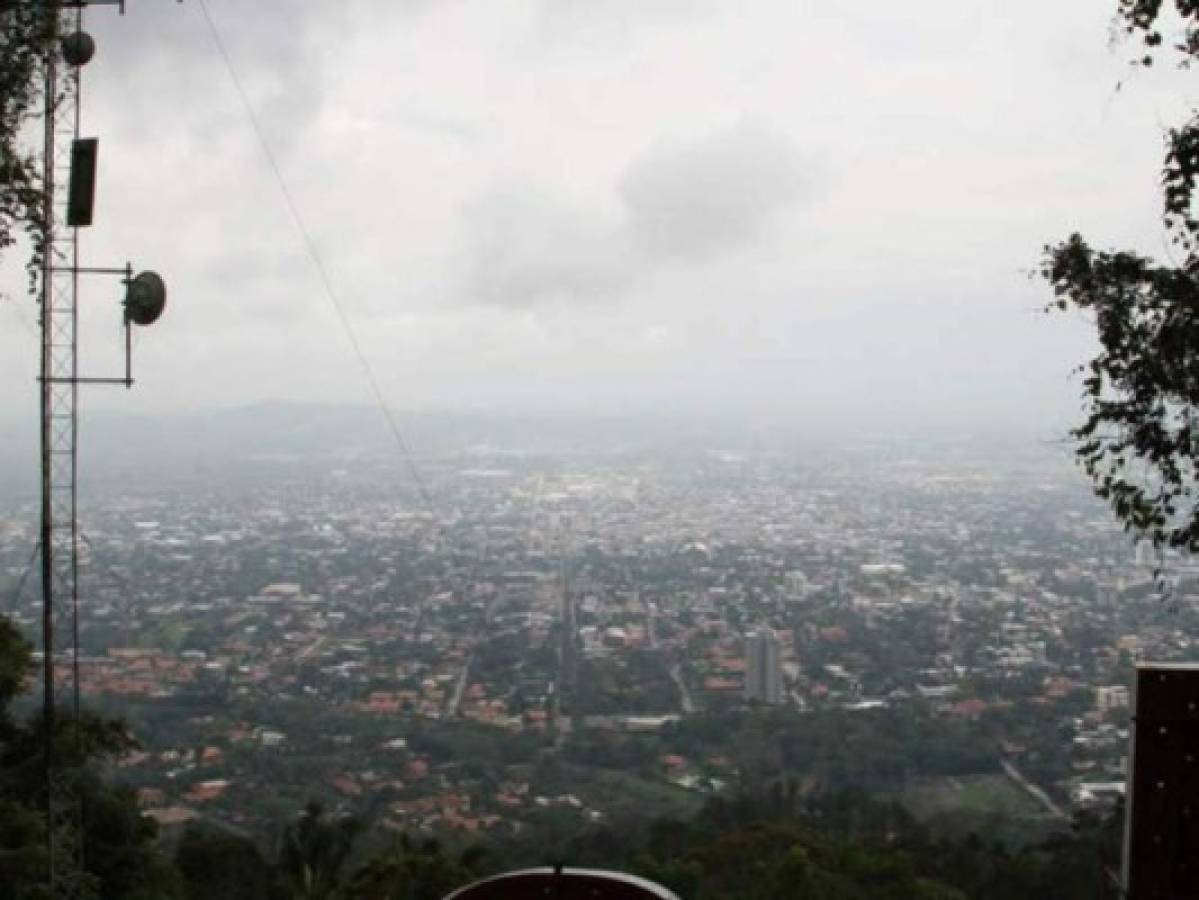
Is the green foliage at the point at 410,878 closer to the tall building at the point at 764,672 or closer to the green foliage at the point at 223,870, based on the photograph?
the green foliage at the point at 223,870

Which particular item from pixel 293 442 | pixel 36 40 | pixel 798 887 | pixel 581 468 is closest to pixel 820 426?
pixel 581 468

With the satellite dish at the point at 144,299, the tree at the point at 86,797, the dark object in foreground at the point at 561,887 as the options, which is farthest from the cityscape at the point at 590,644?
the satellite dish at the point at 144,299

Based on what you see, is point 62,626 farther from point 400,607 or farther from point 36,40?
point 36,40

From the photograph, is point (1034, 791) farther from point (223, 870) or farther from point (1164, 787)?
point (1164, 787)

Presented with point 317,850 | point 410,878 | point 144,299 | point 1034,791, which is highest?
point 144,299

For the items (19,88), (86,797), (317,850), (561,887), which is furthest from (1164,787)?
(317,850)
